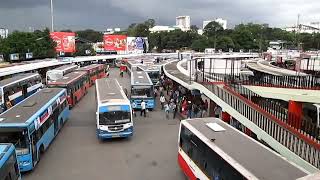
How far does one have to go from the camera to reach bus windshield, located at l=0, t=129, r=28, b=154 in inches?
527

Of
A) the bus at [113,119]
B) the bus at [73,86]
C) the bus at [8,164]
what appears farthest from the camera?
the bus at [73,86]

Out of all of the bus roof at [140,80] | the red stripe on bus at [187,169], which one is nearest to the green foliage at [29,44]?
the bus roof at [140,80]

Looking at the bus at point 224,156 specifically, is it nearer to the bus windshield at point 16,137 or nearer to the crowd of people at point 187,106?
the bus windshield at point 16,137

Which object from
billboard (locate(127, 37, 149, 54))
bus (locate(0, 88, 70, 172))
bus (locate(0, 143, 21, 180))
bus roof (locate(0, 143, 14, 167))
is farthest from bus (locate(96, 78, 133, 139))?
billboard (locate(127, 37, 149, 54))

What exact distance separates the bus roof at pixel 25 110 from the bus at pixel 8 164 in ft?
9.91

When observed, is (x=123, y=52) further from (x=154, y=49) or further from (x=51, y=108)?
(x=51, y=108)

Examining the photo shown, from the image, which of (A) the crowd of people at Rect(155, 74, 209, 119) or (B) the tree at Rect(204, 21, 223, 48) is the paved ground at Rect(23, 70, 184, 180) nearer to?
(A) the crowd of people at Rect(155, 74, 209, 119)

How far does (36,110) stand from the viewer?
16000 mm

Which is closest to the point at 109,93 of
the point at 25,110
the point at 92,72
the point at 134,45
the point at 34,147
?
the point at 25,110

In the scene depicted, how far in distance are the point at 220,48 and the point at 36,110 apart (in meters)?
95.9

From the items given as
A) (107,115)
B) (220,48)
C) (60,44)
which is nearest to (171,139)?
(107,115)

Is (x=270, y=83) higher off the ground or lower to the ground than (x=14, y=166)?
higher

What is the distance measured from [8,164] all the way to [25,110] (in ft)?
20.4

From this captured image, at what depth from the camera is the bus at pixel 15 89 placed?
24.2 metres
